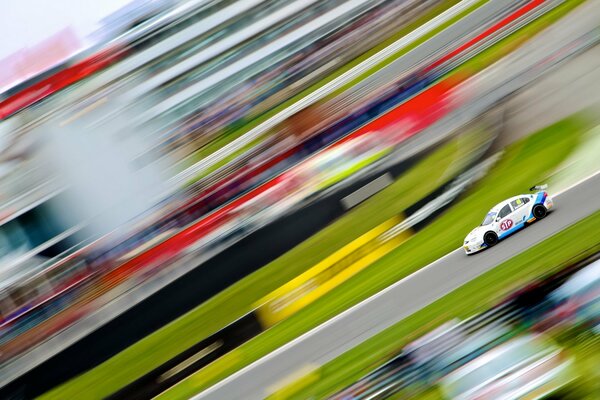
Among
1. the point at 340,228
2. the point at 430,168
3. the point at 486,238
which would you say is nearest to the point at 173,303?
the point at 340,228

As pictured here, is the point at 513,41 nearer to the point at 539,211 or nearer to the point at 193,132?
the point at 539,211

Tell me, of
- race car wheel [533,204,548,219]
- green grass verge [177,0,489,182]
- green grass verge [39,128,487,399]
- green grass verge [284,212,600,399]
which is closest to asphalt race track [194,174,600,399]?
race car wheel [533,204,548,219]

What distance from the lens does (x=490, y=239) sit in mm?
9523

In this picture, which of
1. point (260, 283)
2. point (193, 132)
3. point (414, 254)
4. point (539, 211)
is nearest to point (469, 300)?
point (539, 211)

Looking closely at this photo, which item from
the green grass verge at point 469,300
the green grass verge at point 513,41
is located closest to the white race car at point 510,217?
the green grass verge at point 469,300

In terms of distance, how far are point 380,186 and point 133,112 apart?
8.99 meters

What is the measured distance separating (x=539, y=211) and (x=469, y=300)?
1.80 metres

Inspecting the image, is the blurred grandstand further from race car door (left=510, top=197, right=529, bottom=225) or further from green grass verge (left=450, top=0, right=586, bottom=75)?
race car door (left=510, top=197, right=529, bottom=225)

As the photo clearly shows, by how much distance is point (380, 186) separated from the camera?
43.1 feet

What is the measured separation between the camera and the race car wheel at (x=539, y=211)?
30.7 ft

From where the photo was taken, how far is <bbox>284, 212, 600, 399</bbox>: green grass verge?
8.20m

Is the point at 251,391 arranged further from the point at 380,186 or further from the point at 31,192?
the point at 31,192

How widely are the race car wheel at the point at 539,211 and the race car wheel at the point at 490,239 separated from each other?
0.58 m

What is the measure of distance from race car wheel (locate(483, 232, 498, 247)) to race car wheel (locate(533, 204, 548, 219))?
580mm
